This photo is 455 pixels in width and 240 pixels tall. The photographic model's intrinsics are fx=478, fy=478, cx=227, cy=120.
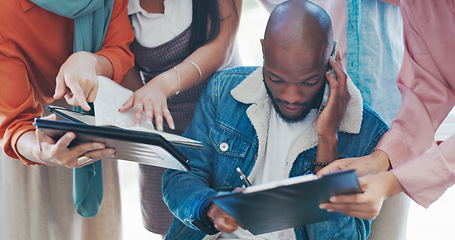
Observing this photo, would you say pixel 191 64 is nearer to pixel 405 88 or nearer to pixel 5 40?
pixel 5 40

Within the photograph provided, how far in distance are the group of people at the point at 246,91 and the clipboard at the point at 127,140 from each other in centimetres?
3

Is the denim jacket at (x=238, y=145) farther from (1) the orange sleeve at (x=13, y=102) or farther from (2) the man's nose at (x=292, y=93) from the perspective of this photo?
(1) the orange sleeve at (x=13, y=102)

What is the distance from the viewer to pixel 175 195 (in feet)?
4.72

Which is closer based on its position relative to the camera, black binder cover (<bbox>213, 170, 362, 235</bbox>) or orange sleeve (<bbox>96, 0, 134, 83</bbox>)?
black binder cover (<bbox>213, 170, 362, 235</bbox>)

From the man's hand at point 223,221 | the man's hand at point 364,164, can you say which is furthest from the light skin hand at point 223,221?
the man's hand at point 364,164

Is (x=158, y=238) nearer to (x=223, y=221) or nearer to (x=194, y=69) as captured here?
(x=194, y=69)

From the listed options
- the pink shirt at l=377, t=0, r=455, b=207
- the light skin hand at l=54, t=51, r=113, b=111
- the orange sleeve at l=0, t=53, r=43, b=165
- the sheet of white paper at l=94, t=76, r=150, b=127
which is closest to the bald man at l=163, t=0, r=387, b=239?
the pink shirt at l=377, t=0, r=455, b=207

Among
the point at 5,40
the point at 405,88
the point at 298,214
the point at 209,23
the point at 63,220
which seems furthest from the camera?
the point at 63,220

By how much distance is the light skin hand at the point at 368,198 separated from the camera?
1034 mm

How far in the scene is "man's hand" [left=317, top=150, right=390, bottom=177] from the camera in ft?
4.15

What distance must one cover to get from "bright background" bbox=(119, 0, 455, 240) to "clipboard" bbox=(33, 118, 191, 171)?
933 millimetres

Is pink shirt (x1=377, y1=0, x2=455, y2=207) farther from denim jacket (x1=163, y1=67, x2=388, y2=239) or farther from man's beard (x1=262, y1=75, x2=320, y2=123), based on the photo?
man's beard (x1=262, y1=75, x2=320, y2=123)

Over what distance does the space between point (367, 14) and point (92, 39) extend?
90 centimetres

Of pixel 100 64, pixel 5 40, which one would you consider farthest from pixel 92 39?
pixel 5 40
